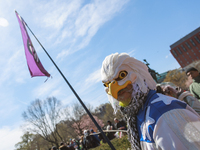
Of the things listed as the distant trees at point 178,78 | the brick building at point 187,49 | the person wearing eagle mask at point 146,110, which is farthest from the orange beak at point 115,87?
the brick building at point 187,49

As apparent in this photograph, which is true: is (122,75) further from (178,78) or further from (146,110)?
(178,78)

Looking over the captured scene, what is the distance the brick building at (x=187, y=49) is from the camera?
2726 inches

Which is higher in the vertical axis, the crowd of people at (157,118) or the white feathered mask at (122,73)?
the white feathered mask at (122,73)

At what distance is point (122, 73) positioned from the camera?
5.57ft

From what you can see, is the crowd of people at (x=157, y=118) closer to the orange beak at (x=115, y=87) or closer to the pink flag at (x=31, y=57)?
the orange beak at (x=115, y=87)

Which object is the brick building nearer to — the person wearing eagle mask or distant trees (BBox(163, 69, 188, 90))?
distant trees (BBox(163, 69, 188, 90))

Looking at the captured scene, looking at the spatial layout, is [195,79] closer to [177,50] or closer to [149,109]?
[149,109]

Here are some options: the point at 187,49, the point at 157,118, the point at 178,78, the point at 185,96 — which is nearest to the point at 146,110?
the point at 157,118

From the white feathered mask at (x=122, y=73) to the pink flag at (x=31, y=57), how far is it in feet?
8.97

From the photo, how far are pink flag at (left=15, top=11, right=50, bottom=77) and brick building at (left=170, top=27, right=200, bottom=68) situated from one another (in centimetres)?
7840

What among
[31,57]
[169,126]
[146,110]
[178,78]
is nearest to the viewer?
[169,126]

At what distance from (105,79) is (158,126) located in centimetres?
81

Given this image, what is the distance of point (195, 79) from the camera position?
11.4 ft

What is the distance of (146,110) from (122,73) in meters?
0.51
